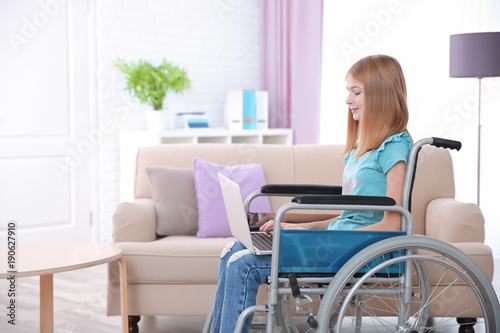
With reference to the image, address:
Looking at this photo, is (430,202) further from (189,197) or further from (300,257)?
(300,257)

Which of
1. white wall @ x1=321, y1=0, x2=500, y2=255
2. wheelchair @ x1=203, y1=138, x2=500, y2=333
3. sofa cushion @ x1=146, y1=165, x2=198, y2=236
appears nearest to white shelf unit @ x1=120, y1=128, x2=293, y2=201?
white wall @ x1=321, y1=0, x2=500, y2=255

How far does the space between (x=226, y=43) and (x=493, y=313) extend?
3.79 meters

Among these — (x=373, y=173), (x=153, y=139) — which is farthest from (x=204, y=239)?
(x=153, y=139)

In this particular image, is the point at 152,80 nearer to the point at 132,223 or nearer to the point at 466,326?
the point at 132,223

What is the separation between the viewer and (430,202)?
9.11ft

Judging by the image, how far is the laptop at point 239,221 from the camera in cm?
162

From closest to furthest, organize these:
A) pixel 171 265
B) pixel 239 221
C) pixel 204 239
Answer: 1. pixel 239 221
2. pixel 171 265
3. pixel 204 239

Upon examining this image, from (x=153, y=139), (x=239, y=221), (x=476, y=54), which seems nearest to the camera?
(x=239, y=221)

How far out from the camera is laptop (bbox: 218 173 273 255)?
1.62 m

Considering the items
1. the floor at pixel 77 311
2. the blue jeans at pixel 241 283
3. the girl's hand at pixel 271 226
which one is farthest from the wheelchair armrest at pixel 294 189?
the floor at pixel 77 311

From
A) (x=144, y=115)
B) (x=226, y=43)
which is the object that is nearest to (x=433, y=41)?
(x=226, y=43)

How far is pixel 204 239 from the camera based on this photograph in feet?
8.65

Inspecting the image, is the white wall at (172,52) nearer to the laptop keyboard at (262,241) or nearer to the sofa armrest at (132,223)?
the sofa armrest at (132,223)

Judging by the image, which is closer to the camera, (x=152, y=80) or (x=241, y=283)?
(x=241, y=283)
